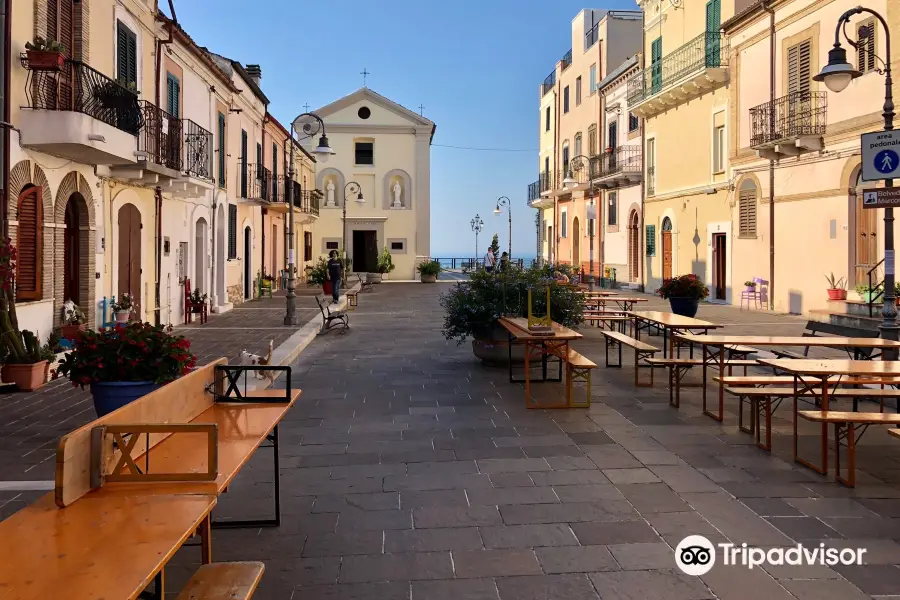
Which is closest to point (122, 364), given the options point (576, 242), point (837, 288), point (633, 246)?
point (837, 288)

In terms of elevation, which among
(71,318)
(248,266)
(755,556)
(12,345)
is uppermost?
(248,266)

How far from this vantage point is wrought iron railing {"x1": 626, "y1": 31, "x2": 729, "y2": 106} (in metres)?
22.4

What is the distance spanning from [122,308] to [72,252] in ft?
3.90

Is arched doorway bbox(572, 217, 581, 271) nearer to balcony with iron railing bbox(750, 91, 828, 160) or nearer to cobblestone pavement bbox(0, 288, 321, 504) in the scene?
Answer: balcony with iron railing bbox(750, 91, 828, 160)

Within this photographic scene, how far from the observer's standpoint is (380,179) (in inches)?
1661

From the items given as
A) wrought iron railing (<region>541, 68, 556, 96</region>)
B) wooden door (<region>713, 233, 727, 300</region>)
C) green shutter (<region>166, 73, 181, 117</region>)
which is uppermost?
wrought iron railing (<region>541, 68, 556, 96</region>)

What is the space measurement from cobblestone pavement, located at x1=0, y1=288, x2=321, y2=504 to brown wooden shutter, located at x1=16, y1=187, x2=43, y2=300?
145 centimetres

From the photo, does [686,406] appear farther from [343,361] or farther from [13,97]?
[13,97]

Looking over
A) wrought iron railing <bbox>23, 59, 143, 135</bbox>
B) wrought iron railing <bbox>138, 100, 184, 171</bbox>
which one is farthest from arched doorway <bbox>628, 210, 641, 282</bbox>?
wrought iron railing <bbox>23, 59, 143, 135</bbox>

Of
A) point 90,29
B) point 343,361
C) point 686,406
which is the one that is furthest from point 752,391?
point 90,29

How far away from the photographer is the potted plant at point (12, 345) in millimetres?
8516

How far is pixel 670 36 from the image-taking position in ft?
84.3

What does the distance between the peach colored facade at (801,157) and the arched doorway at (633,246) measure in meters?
7.97

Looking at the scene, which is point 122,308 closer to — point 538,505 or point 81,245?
point 81,245
